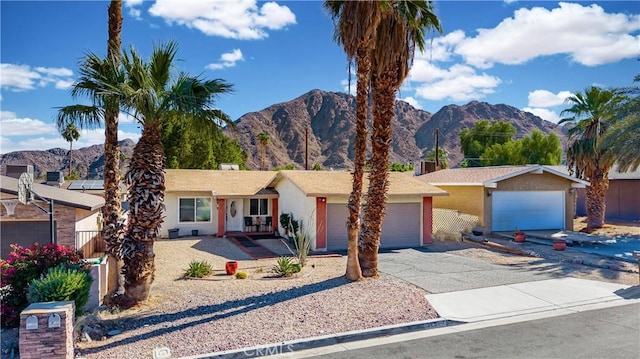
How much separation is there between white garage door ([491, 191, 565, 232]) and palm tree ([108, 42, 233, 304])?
1823cm

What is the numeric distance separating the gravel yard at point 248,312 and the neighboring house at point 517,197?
1251 cm

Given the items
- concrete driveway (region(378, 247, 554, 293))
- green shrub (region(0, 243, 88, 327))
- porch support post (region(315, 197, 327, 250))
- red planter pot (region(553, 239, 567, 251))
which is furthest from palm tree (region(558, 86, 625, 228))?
green shrub (region(0, 243, 88, 327))

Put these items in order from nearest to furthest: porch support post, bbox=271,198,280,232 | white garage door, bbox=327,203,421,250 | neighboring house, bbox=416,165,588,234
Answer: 1. white garage door, bbox=327,203,421,250
2. neighboring house, bbox=416,165,588,234
3. porch support post, bbox=271,198,280,232

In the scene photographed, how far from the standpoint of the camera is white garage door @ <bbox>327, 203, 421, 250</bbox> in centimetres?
1961

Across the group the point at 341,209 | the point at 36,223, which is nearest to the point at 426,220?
the point at 341,209

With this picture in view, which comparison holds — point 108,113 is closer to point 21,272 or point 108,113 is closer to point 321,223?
point 21,272

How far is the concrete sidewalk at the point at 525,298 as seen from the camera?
33.4 feet

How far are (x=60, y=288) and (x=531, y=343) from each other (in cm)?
902

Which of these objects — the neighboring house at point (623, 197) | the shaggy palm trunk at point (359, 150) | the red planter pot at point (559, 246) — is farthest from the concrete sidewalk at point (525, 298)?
the neighboring house at point (623, 197)

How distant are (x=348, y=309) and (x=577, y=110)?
21971 millimetres

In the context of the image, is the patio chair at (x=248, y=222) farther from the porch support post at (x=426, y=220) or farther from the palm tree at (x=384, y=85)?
the palm tree at (x=384, y=85)

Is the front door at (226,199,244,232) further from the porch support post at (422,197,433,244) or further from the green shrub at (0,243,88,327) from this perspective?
the green shrub at (0,243,88,327)

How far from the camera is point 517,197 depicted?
2416 cm

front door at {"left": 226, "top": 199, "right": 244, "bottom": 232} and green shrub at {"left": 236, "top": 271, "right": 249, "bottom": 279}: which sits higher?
front door at {"left": 226, "top": 199, "right": 244, "bottom": 232}
